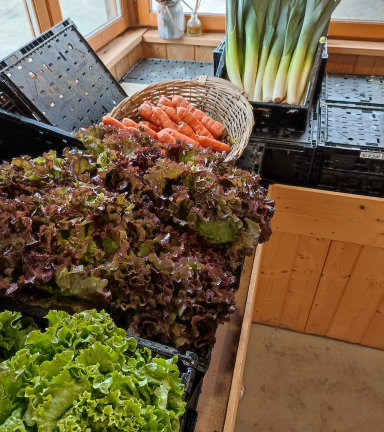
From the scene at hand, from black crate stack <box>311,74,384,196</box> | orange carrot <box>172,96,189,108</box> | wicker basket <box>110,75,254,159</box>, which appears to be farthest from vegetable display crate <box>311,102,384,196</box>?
orange carrot <box>172,96,189,108</box>

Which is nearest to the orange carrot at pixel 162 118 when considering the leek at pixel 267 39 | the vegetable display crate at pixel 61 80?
the vegetable display crate at pixel 61 80

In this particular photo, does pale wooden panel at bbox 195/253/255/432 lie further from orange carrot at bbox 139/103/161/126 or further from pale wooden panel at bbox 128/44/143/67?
pale wooden panel at bbox 128/44/143/67

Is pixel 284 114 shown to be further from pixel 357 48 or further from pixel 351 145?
pixel 357 48

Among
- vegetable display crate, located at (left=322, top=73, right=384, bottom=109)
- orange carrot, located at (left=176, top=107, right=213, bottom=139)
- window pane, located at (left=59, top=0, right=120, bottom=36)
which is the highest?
window pane, located at (left=59, top=0, right=120, bottom=36)

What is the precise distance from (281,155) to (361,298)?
0.92m

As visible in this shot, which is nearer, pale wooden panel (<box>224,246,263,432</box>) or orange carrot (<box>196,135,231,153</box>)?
pale wooden panel (<box>224,246,263,432</box>)

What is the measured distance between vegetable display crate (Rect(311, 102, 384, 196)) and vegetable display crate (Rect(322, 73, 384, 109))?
0.11 m

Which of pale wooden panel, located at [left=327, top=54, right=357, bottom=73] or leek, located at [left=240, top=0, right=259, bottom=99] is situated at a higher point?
leek, located at [left=240, top=0, right=259, bottom=99]

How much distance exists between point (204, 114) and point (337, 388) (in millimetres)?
1559

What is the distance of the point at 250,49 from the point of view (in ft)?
5.58

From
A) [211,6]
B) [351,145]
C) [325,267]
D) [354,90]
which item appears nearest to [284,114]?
[351,145]

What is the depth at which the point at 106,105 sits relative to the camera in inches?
59.6

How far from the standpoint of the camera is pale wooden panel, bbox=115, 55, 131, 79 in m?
2.14

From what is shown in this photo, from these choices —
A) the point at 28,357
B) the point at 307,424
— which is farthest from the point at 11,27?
the point at 307,424
